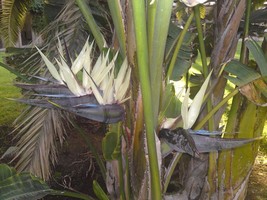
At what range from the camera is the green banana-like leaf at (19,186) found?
1.00 meters

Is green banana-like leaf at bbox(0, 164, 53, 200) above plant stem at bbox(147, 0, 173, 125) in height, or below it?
below

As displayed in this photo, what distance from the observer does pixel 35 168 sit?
5.86 ft

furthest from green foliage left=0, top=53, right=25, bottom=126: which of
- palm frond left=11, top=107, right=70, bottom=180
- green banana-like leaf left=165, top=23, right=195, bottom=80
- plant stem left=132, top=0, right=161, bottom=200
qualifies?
plant stem left=132, top=0, right=161, bottom=200

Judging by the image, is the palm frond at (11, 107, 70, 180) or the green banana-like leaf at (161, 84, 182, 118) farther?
the palm frond at (11, 107, 70, 180)

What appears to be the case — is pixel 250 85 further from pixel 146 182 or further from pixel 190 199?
pixel 190 199

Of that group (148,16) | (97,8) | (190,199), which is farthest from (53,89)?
(97,8)

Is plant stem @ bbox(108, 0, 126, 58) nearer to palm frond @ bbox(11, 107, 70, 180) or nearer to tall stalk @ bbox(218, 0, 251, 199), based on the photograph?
tall stalk @ bbox(218, 0, 251, 199)

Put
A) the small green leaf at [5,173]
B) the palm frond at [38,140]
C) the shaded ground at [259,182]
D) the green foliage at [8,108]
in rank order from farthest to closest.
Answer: the green foliage at [8,108], the shaded ground at [259,182], the palm frond at [38,140], the small green leaf at [5,173]

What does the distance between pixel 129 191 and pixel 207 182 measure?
408 millimetres

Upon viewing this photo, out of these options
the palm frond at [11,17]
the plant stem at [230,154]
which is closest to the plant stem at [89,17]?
the plant stem at [230,154]

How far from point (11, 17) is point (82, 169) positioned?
141cm

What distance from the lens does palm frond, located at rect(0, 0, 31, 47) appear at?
116 inches

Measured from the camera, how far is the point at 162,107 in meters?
0.92

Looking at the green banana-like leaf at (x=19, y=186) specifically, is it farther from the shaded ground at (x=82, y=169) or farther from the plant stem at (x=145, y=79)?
the shaded ground at (x=82, y=169)
